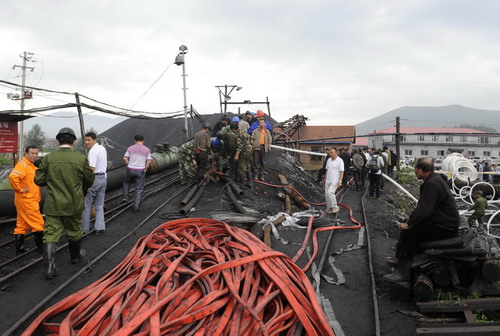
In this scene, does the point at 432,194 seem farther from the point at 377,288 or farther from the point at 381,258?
the point at 381,258

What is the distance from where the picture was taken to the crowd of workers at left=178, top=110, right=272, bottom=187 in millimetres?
9477

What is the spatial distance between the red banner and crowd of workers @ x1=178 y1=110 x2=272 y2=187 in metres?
4.12

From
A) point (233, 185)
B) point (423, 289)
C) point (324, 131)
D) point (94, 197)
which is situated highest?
point (324, 131)

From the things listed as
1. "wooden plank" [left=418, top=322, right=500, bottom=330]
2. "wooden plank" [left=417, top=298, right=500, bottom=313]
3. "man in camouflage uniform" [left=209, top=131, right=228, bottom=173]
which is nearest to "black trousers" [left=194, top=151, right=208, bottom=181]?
"man in camouflage uniform" [left=209, top=131, right=228, bottom=173]

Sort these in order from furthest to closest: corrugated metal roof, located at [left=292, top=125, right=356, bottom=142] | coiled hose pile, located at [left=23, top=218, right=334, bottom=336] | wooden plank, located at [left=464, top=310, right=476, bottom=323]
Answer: corrugated metal roof, located at [left=292, top=125, right=356, bottom=142]
wooden plank, located at [left=464, top=310, right=476, bottom=323]
coiled hose pile, located at [left=23, top=218, right=334, bottom=336]

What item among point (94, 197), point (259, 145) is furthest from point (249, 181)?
point (94, 197)

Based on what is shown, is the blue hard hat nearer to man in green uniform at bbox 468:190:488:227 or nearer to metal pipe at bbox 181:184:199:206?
metal pipe at bbox 181:184:199:206

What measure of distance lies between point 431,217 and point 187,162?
7.10m

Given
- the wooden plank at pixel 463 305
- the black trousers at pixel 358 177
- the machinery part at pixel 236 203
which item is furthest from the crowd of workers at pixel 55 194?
the black trousers at pixel 358 177

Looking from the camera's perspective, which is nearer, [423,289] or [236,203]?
[423,289]

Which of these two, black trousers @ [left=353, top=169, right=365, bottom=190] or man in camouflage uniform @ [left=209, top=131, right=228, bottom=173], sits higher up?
man in camouflage uniform @ [left=209, top=131, right=228, bottom=173]

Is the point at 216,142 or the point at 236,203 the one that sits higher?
the point at 216,142

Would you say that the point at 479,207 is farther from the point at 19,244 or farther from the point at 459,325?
the point at 19,244

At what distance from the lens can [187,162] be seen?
10.1 meters
